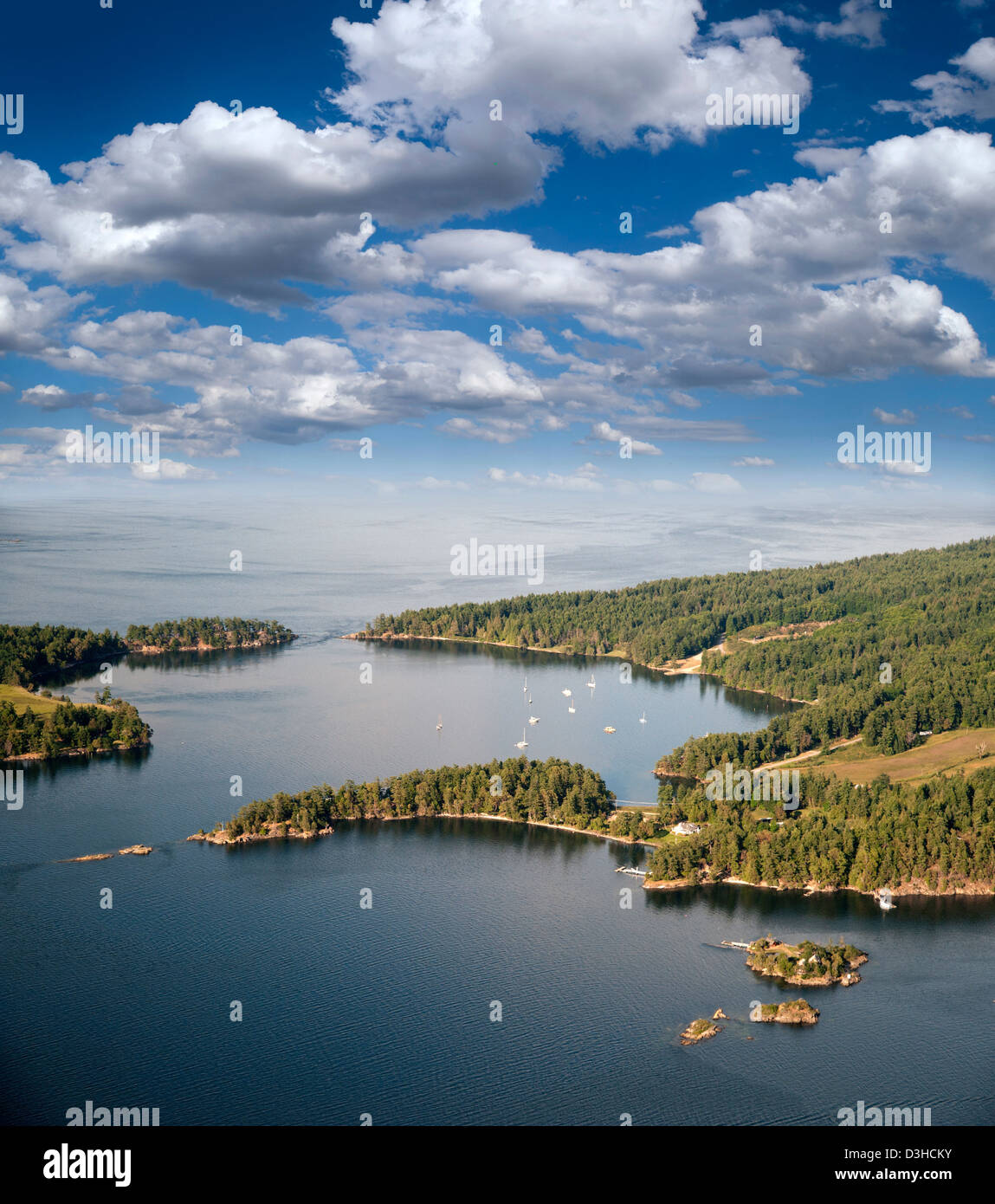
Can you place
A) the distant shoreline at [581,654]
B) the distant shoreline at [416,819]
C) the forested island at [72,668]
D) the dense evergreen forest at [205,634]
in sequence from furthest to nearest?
1. the dense evergreen forest at [205,634]
2. the distant shoreline at [581,654]
3. the forested island at [72,668]
4. the distant shoreline at [416,819]

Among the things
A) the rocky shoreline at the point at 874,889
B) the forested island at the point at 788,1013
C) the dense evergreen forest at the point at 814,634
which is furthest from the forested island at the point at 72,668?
the forested island at the point at 788,1013

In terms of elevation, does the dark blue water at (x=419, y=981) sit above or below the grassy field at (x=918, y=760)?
below

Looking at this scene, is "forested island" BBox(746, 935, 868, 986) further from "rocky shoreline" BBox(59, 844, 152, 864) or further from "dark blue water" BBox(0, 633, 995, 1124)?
"rocky shoreline" BBox(59, 844, 152, 864)

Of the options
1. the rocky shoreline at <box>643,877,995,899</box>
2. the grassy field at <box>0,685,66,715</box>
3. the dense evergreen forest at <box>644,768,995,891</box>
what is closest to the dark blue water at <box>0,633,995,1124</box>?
the rocky shoreline at <box>643,877,995,899</box>

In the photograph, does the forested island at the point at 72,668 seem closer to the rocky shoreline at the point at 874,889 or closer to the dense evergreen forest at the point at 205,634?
the dense evergreen forest at the point at 205,634

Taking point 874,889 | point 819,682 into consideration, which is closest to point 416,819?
point 874,889
